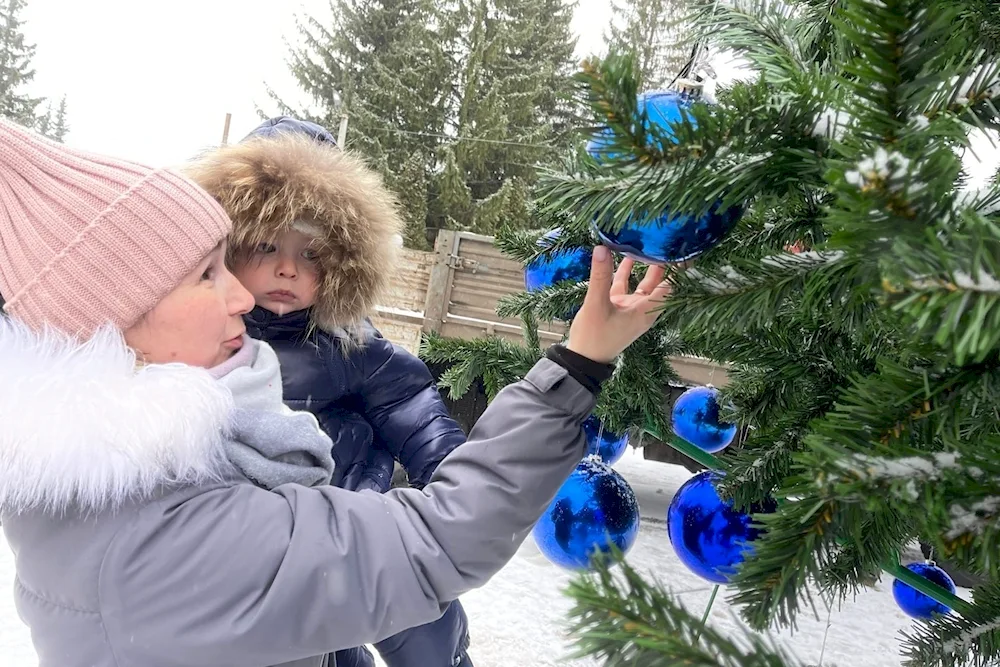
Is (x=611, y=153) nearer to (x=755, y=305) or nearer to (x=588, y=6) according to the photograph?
(x=755, y=305)

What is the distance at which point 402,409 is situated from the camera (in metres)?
1.84

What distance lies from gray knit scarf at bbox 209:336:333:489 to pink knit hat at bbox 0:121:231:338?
15 centimetres

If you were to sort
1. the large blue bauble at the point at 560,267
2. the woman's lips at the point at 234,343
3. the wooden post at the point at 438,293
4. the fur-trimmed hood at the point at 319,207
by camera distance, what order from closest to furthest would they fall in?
the woman's lips at the point at 234,343 < the large blue bauble at the point at 560,267 < the fur-trimmed hood at the point at 319,207 < the wooden post at the point at 438,293

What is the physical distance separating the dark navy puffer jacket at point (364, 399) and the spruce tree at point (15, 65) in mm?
18140

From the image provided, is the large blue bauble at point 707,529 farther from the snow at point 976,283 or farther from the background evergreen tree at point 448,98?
the background evergreen tree at point 448,98

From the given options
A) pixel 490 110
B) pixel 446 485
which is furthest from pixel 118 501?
pixel 490 110

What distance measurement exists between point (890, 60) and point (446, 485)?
704 millimetres

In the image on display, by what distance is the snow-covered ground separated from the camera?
2844 mm

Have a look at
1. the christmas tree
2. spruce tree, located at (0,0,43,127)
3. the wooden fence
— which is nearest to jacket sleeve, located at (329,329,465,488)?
the christmas tree

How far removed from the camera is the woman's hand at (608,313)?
0.92 m

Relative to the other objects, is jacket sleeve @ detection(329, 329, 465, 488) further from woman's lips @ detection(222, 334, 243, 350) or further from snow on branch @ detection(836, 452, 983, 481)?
snow on branch @ detection(836, 452, 983, 481)

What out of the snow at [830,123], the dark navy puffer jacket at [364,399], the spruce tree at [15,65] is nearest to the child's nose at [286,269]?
the dark navy puffer jacket at [364,399]

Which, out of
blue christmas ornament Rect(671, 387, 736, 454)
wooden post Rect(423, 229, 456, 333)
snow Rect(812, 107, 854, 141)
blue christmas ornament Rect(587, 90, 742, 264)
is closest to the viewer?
snow Rect(812, 107, 854, 141)

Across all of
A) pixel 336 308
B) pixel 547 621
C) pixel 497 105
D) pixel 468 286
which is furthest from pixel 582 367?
pixel 497 105
